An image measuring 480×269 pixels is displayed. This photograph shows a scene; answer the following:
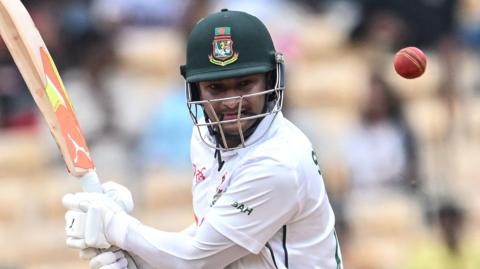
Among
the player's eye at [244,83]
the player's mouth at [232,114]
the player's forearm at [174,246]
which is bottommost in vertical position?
the player's forearm at [174,246]

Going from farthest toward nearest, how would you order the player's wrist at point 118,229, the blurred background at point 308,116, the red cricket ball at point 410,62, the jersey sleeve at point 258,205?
the blurred background at point 308,116 → the red cricket ball at point 410,62 → the player's wrist at point 118,229 → the jersey sleeve at point 258,205

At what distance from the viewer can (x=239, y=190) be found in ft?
12.6

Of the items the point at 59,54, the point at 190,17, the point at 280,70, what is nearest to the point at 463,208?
the point at 190,17

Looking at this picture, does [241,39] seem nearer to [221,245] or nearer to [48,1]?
[221,245]

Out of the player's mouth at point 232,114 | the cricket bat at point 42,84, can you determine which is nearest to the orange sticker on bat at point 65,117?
the cricket bat at point 42,84

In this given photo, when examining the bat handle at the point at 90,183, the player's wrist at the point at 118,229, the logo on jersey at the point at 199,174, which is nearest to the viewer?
the player's wrist at the point at 118,229

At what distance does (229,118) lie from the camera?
3.85 m

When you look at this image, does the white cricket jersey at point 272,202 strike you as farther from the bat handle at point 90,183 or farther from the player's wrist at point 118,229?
the bat handle at point 90,183

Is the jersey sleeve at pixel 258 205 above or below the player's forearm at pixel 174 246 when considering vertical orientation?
above

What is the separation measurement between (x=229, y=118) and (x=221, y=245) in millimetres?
385

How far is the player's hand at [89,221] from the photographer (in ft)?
12.9

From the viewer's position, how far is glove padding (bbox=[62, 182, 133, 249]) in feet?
12.9

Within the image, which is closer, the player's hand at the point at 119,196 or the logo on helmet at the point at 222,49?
the logo on helmet at the point at 222,49

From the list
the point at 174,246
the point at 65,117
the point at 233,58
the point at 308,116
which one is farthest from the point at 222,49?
the point at 308,116
